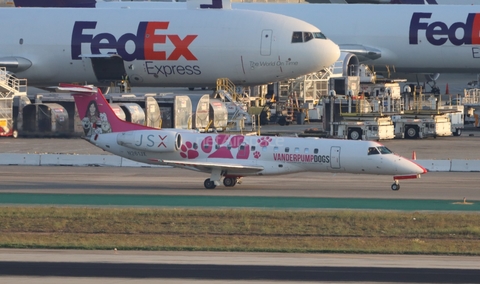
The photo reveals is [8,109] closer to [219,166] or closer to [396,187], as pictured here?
[219,166]

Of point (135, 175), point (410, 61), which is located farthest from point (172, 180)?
point (410, 61)

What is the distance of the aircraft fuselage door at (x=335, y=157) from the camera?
28837 mm

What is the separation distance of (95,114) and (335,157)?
27.9 feet

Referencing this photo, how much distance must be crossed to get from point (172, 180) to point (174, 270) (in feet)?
50.6

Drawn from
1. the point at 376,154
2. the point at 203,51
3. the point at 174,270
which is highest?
the point at 203,51

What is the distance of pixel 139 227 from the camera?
74.5 feet

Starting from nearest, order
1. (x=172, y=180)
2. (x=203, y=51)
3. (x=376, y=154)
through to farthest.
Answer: (x=376, y=154)
(x=172, y=180)
(x=203, y=51)

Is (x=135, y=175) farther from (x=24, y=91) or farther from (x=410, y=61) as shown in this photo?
(x=410, y=61)

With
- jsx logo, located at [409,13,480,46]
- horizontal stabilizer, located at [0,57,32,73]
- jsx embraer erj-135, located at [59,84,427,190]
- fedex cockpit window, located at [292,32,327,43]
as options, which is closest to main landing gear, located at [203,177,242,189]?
jsx embraer erj-135, located at [59,84,427,190]

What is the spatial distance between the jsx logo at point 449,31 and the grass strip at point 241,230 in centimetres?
3289

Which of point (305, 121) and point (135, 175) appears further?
point (305, 121)

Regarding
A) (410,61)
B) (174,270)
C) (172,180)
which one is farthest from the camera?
(410,61)

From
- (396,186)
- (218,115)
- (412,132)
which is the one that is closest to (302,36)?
(218,115)

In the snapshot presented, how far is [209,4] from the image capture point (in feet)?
176
